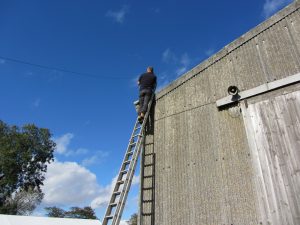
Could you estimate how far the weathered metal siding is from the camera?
4855mm

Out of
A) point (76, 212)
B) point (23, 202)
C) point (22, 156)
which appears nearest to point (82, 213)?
point (76, 212)

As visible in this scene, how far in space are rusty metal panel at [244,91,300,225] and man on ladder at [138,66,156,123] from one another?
279 cm

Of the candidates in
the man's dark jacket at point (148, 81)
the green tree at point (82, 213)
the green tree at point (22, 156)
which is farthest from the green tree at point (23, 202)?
the man's dark jacket at point (148, 81)

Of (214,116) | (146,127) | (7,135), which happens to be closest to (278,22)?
(214,116)

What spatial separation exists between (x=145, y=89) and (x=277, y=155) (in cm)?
385

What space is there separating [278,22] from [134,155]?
13.5 ft

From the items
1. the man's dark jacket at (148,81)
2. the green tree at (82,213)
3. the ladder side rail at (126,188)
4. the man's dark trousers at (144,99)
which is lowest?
the ladder side rail at (126,188)

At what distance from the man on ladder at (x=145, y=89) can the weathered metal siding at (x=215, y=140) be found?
768 millimetres

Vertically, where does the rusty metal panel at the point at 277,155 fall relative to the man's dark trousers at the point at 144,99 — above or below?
below

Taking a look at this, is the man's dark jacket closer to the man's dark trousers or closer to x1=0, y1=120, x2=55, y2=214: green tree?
the man's dark trousers

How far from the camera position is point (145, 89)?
292 inches

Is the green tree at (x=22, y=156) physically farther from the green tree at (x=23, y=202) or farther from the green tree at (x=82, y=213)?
the green tree at (x=82, y=213)

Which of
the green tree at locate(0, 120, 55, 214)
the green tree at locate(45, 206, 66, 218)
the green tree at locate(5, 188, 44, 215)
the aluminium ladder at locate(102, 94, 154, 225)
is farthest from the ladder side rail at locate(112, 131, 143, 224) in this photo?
the green tree at locate(45, 206, 66, 218)

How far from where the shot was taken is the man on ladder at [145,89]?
23.3 ft
